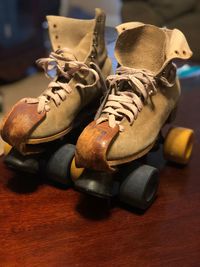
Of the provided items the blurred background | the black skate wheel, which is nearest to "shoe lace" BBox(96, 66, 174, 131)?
the black skate wheel

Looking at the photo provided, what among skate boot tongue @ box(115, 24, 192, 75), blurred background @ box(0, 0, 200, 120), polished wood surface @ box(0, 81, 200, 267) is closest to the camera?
polished wood surface @ box(0, 81, 200, 267)

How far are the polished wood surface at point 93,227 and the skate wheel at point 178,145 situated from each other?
1.0 inches

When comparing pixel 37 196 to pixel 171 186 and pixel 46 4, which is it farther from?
pixel 46 4

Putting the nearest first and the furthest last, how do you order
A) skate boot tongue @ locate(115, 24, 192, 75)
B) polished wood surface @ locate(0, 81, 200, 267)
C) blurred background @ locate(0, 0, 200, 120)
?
1. polished wood surface @ locate(0, 81, 200, 267)
2. skate boot tongue @ locate(115, 24, 192, 75)
3. blurred background @ locate(0, 0, 200, 120)

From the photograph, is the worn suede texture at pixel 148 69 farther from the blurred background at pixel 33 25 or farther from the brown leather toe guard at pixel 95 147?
the blurred background at pixel 33 25

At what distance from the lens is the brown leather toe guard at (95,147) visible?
0.50 metres

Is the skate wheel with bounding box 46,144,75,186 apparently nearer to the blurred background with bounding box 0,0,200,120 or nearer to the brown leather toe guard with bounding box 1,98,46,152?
the brown leather toe guard with bounding box 1,98,46,152

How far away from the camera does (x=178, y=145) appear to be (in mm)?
641


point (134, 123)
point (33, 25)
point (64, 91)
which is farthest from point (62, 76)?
point (33, 25)

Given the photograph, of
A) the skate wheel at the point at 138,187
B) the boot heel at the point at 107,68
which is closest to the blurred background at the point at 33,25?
the boot heel at the point at 107,68

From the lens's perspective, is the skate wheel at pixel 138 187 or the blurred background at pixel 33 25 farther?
the blurred background at pixel 33 25

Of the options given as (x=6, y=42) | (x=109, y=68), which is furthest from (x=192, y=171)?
(x=6, y=42)

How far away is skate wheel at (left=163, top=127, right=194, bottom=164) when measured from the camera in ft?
2.10

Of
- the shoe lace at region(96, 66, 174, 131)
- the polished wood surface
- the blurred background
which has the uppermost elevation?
the shoe lace at region(96, 66, 174, 131)
